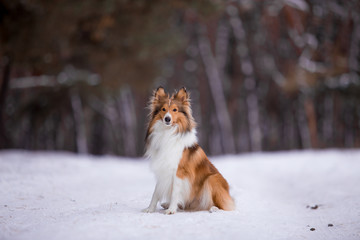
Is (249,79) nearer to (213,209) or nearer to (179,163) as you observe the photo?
(213,209)

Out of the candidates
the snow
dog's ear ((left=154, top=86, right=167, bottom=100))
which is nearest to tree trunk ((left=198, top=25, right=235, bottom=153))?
the snow

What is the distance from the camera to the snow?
159 inches

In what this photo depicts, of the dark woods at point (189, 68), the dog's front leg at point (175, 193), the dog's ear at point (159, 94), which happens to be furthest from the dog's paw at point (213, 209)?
the dark woods at point (189, 68)

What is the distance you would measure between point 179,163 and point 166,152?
0.24 m

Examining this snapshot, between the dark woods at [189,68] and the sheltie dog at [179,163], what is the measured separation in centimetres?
752

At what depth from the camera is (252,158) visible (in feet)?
45.4

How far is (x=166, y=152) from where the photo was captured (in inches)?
194

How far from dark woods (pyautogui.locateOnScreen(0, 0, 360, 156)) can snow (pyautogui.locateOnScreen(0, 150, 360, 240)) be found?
5211 millimetres

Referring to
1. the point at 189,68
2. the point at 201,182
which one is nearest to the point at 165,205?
the point at 201,182

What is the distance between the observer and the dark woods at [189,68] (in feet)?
43.3

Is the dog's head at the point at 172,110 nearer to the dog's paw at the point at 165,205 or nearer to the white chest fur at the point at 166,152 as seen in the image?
the white chest fur at the point at 166,152

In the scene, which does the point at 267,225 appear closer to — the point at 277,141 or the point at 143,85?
the point at 143,85

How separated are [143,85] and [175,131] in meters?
12.3

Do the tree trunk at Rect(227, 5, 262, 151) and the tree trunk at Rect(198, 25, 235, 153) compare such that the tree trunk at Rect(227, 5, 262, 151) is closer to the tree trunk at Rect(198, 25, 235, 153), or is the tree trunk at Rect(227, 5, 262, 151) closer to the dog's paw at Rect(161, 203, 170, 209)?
the tree trunk at Rect(198, 25, 235, 153)
